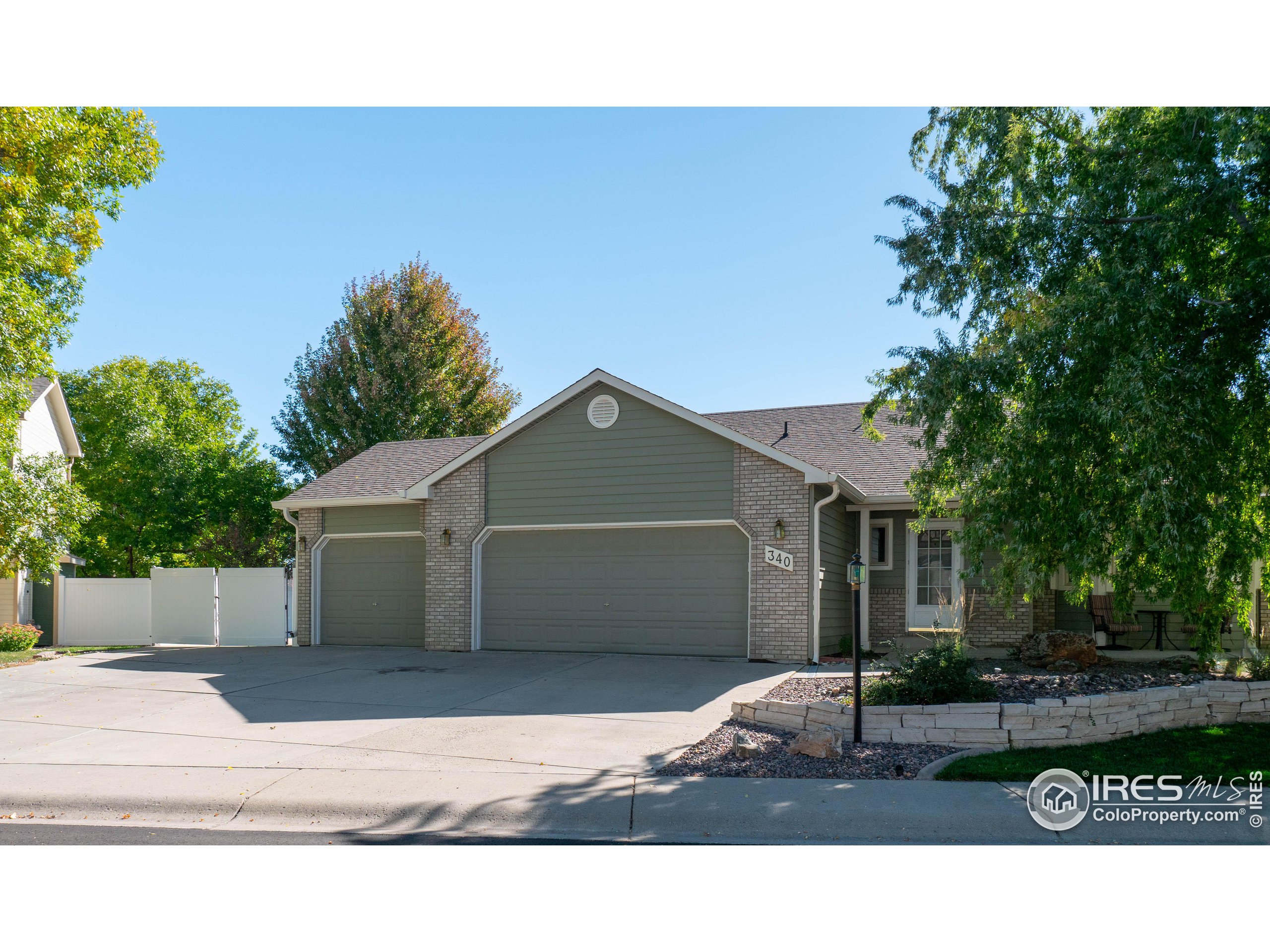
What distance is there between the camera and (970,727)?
7.73 meters

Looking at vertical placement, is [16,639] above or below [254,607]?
below

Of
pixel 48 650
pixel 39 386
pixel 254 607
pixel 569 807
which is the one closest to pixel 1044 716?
pixel 569 807

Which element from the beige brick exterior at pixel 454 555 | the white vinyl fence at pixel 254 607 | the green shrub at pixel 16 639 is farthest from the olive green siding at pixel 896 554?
the green shrub at pixel 16 639

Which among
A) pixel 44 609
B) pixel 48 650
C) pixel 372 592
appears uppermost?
pixel 372 592

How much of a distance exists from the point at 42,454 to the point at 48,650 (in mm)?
8235

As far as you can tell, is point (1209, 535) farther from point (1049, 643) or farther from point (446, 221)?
point (446, 221)

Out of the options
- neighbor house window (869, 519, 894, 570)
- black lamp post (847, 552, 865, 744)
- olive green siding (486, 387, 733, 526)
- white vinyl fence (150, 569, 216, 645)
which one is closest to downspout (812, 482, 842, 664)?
olive green siding (486, 387, 733, 526)

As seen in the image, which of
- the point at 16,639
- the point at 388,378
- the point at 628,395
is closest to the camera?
the point at 628,395

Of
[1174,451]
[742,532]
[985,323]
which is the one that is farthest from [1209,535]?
[742,532]

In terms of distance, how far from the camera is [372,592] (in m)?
17.2

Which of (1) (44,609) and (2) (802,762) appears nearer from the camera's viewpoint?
(2) (802,762)

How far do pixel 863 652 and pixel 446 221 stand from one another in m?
10.7

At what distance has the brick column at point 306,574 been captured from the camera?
17.5m

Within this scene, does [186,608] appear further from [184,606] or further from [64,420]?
[64,420]
